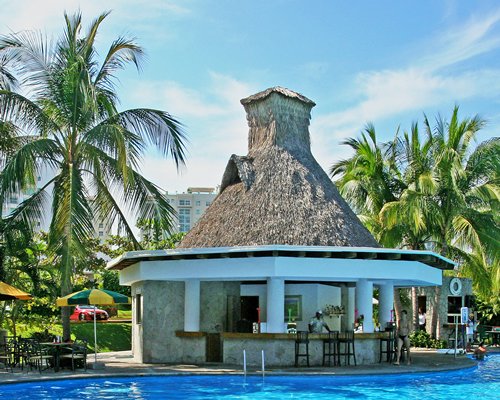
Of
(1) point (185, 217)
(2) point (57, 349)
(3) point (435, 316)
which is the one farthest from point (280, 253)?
(1) point (185, 217)

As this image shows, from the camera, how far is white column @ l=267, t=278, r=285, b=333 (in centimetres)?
2044

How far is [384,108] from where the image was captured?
22.5 metres

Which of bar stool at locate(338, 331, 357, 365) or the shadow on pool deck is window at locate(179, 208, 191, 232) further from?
bar stool at locate(338, 331, 357, 365)

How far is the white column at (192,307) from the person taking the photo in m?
22.1

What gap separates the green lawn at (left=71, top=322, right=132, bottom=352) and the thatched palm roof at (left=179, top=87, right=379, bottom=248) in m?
9.79

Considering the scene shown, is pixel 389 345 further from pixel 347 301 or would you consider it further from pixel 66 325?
pixel 66 325

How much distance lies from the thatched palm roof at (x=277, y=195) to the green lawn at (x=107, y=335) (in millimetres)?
9788

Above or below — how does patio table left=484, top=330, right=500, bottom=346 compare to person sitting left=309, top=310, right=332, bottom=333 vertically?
below

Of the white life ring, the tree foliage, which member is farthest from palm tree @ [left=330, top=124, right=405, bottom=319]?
the white life ring

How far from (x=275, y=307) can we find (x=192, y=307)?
2835 millimetres

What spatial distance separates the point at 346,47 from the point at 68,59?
7540 mm

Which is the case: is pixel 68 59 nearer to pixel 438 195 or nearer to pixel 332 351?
pixel 332 351

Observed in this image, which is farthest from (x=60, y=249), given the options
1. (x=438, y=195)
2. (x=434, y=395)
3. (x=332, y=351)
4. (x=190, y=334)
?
(x=438, y=195)

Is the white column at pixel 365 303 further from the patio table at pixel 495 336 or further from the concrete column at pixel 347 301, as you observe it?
the patio table at pixel 495 336
